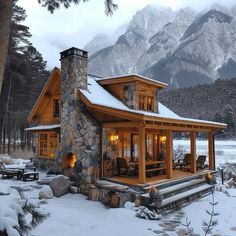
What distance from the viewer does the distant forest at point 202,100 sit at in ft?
224

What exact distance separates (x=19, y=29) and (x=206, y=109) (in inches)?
2069

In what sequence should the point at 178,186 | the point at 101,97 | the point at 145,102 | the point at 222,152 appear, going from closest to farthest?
1. the point at 178,186
2. the point at 101,97
3. the point at 145,102
4. the point at 222,152

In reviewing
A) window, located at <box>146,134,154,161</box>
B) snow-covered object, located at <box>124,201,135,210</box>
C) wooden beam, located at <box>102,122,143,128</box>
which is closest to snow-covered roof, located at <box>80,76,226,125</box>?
wooden beam, located at <box>102,122,143,128</box>

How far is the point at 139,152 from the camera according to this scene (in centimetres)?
1077

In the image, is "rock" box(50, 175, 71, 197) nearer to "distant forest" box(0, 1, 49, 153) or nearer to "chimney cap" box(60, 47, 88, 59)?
"chimney cap" box(60, 47, 88, 59)

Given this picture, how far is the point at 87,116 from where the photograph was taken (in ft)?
40.5

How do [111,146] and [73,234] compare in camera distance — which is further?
[111,146]

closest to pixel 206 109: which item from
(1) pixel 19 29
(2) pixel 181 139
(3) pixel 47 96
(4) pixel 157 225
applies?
(2) pixel 181 139

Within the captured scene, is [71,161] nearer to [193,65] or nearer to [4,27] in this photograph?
[4,27]

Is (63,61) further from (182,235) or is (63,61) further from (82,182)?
(182,235)

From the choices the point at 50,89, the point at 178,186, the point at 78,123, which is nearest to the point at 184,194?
the point at 178,186

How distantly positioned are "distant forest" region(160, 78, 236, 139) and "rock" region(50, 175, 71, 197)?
2203 inches

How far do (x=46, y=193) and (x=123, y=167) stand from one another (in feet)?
11.6

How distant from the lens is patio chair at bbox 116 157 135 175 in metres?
12.8
